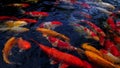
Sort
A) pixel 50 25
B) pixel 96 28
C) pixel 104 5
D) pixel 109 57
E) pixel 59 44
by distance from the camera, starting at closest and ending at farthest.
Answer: pixel 59 44, pixel 109 57, pixel 50 25, pixel 96 28, pixel 104 5

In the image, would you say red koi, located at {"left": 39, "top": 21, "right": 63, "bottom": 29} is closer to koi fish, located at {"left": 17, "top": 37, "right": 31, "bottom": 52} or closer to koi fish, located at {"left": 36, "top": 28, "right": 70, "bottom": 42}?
koi fish, located at {"left": 36, "top": 28, "right": 70, "bottom": 42}

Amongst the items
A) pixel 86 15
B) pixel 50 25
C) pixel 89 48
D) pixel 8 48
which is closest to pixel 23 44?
pixel 8 48

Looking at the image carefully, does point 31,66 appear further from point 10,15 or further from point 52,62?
point 10,15

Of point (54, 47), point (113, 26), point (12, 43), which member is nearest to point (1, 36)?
point (12, 43)

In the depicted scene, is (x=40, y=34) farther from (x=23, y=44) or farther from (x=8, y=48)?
(x=8, y=48)

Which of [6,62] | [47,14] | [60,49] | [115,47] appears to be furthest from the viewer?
[47,14]

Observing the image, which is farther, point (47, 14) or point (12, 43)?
point (47, 14)

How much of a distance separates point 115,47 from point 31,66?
90 centimetres

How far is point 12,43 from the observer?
7.28ft

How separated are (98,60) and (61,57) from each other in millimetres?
337

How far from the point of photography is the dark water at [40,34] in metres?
2.14

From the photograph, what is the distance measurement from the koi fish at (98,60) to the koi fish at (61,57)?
11 centimetres

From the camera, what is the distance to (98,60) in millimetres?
2334

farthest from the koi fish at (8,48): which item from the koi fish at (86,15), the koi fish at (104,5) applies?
the koi fish at (104,5)
